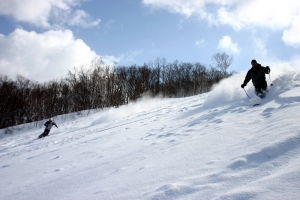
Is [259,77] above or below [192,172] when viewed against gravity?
above

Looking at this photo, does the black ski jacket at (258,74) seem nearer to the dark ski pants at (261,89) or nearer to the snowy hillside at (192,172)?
the dark ski pants at (261,89)

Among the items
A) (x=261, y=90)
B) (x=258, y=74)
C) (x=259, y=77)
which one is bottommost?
(x=261, y=90)

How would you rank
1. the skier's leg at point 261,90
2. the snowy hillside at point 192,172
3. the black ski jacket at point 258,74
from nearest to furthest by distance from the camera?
1. the snowy hillside at point 192,172
2. the skier's leg at point 261,90
3. the black ski jacket at point 258,74

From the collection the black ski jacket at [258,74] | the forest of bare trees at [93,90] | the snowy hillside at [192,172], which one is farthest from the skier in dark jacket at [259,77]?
the forest of bare trees at [93,90]

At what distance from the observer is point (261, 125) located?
3.97 m

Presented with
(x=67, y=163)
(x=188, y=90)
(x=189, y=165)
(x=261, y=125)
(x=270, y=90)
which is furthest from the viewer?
(x=188, y=90)

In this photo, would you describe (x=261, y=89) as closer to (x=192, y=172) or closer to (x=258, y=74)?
(x=258, y=74)

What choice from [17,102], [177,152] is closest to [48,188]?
[177,152]

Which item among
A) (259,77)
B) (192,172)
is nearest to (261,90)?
(259,77)

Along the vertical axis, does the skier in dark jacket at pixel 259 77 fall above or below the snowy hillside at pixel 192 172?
above

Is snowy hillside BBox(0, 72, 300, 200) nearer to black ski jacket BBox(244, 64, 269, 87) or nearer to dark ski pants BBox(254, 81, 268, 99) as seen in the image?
dark ski pants BBox(254, 81, 268, 99)

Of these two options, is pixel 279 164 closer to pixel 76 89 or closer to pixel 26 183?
pixel 26 183

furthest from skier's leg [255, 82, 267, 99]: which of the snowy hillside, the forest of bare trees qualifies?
the forest of bare trees

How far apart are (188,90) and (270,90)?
43.4 m
